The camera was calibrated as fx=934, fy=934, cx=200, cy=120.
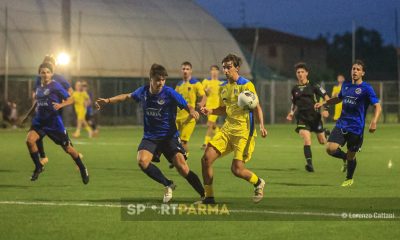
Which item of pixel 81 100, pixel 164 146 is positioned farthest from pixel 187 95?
pixel 81 100

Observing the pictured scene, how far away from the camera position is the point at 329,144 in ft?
52.0

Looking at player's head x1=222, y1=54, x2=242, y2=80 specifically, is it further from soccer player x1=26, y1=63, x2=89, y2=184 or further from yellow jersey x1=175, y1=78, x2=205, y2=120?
yellow jersey x1=175, y1=78, x2=205, y2=120

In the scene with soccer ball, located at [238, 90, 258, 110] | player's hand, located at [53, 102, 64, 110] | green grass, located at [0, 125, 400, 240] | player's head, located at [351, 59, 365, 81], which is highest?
player's head, located at [351, 59, 365, 81]

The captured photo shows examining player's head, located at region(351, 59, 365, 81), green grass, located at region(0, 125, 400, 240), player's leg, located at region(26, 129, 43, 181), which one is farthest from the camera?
player's leg, located at region(26, 129, 43, 181)

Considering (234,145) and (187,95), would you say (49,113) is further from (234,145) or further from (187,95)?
(187,95)

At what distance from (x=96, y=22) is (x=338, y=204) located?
1627 inches

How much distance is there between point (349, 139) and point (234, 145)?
146 inches

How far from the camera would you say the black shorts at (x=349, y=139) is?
51.2 ft

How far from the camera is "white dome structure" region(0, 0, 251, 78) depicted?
48.2 metres

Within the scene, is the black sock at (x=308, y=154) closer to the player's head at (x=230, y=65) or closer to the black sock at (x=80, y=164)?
the black sock at (x=80, y=164)

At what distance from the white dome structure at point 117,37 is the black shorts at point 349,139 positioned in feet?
105

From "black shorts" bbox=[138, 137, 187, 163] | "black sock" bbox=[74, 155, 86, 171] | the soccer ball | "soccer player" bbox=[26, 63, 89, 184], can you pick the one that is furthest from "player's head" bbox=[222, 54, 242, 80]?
"soccer player" bbox=[26, 63, 89, 184]

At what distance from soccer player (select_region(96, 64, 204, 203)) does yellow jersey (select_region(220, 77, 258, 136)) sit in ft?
1.48

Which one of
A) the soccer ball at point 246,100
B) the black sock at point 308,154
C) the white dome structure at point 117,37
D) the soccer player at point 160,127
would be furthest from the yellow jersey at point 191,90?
the white dome structure at point 117,37
